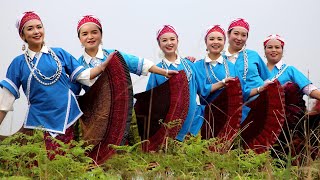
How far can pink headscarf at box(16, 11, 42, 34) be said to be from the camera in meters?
6.44

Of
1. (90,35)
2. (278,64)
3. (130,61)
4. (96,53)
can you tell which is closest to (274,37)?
(278,64)

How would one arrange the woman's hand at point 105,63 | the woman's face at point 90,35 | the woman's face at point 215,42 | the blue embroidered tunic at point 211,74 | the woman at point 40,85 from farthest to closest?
the woman's face at point 215,42 → the blue embroidered tunic at point 211,74 → the woman's face at point 90,35 → the woman's hand at point 105,63 → the woman at point 40,85

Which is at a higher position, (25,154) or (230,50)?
(230,50)

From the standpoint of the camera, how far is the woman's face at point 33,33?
6410 mm

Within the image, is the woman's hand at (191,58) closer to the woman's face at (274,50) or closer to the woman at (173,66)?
the woman at (173,66)

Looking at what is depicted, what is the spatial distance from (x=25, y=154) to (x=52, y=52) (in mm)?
1176

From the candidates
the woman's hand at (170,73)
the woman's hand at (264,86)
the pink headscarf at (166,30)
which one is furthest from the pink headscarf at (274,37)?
the woman's hand at (170,73)

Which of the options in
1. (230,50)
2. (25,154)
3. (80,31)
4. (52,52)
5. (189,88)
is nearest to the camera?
(25,154)

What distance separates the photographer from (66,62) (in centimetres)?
656

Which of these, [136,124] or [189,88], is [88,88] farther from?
[189,88]

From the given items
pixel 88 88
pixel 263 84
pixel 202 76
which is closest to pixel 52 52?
pixel 88 88

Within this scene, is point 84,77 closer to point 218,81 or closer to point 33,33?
point 33,33

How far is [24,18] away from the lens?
6449mm

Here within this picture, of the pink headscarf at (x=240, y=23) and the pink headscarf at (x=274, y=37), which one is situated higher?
the pink headscarf at (x=240, y=23)
